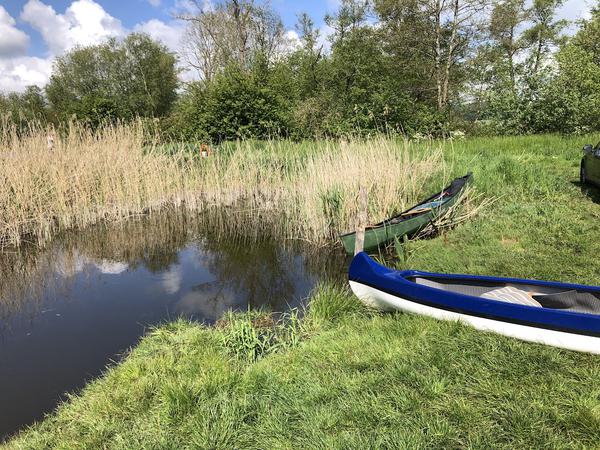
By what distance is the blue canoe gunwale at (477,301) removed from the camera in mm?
2959

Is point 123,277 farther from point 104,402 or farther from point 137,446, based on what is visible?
point 137,446

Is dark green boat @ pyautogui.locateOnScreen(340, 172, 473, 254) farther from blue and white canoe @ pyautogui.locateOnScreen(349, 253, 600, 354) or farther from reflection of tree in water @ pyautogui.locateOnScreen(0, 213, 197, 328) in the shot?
reflection of tree in water @ pyautogui.locateOnScreen(0, 213, 197, 328)

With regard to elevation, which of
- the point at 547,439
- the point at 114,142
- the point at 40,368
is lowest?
the point at 40,368

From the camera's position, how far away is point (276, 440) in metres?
2.54

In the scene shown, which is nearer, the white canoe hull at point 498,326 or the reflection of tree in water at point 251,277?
the white canoe hull at point 498,326

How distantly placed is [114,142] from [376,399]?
8731 millimetres

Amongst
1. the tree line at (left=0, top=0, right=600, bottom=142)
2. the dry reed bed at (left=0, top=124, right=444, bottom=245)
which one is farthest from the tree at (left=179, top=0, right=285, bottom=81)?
the dry reed bed at (left=0, top=124, right=444, bottom=245)

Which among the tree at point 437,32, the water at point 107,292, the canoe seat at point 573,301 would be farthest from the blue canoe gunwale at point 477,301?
the tree at point 437,32

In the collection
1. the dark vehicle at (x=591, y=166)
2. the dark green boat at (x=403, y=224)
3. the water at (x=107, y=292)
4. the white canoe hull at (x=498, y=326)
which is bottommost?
the water at (x=107, y=292)

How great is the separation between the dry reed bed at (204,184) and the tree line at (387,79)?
1.19 meters

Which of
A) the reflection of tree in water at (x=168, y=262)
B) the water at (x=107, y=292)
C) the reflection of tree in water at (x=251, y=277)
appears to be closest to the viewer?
the water at (x=107, y=292)

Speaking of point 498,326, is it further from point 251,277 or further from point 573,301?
point 251,277

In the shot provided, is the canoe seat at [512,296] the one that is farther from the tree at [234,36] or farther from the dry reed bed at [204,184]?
the tree at [234,36]

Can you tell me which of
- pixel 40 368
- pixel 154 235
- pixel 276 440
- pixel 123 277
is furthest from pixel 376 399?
pixel 154 235
